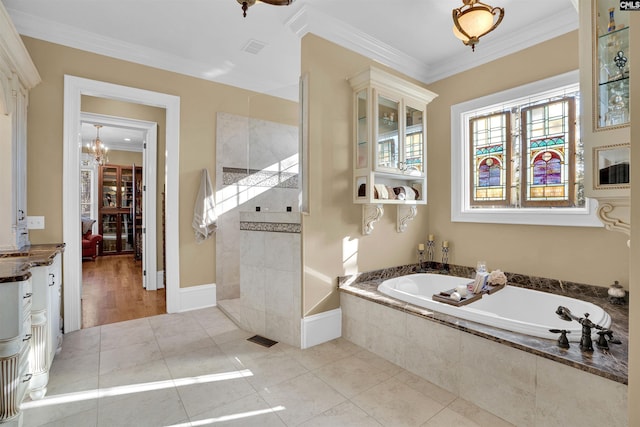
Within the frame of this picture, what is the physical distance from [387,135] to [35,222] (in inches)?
131

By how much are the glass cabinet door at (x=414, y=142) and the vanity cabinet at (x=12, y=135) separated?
3.17 metres

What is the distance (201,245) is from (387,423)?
282 cm

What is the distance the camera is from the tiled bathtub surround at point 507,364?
150 cm

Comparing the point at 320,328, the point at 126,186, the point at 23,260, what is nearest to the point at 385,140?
the point at 320,328

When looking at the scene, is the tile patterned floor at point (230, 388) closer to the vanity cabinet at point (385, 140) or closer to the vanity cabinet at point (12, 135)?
the vanity cabinet at point (12, 135)

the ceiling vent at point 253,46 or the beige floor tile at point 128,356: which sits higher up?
the ceiling vent at point 253,46

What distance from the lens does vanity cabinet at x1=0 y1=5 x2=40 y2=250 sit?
2.21m

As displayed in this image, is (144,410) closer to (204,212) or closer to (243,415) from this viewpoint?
(243,415)

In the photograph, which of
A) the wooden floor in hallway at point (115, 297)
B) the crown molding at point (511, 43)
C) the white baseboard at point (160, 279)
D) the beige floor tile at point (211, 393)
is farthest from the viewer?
the white baseboard at point (160, 279)

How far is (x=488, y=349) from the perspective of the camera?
1.86 meters

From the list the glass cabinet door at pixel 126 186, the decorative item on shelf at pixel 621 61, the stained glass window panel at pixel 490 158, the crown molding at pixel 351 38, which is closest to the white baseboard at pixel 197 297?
the crown molding at pixel 351 38

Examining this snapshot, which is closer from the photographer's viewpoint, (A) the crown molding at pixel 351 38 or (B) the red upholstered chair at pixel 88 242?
(A) the crown molding at pixel 351 38

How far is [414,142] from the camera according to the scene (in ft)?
10.6

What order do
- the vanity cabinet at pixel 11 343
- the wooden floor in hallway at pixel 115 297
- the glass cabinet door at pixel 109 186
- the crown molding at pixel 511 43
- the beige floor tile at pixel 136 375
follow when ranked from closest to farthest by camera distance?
1. the vanity cabinet at pixel 11 343
2. the beige floor tile at pixel 136 375
3. the crown molding at pixel 511 43
4. the wooden floor in hallway at pixel 115 297
5. the glass cabinet door at pixel 109 186
